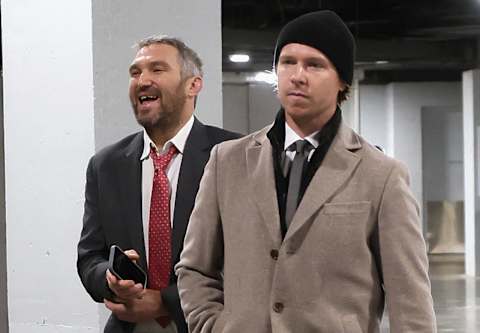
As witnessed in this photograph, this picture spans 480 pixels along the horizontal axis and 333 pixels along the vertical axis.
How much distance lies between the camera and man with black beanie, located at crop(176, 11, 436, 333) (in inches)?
81.3

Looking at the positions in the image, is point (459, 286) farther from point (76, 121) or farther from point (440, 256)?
point (76, 121)

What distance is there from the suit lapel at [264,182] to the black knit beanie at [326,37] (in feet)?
0.74

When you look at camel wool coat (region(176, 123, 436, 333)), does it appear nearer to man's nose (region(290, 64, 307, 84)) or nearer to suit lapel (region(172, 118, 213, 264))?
man's nose (region(290, 64, 307, 84))

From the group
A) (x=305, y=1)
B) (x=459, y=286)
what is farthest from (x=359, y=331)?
(x=459, y=286)

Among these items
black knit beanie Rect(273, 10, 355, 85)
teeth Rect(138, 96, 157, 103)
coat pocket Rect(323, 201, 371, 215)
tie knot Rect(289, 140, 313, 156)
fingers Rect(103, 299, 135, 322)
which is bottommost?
fingers Rect(103, 299, 135, 322)

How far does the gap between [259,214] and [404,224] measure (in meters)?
0.32

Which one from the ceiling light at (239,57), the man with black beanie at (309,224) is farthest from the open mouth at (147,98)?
the ceiling light at (239,57)

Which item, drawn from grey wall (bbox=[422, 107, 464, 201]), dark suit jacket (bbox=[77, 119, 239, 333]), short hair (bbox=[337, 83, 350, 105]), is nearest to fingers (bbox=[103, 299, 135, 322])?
dark suit jacket (bbox=[77, 119, 239, 333])

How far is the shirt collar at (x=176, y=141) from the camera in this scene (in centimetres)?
262

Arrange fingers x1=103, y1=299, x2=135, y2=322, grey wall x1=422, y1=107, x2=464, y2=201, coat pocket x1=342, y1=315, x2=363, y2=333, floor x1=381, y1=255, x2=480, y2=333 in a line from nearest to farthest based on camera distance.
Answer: coat pocket x1=342, y1=315, x2=363, y2=333 → fingers x1=103, y1=299, x2=135, y2=322 → floor x1=381, y1=255, x2=480, y2=333 → grey wall x1=422, y1=107, x2=464, y2=201

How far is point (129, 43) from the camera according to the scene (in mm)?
3389

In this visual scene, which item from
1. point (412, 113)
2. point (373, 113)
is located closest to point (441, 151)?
point (412, 113)

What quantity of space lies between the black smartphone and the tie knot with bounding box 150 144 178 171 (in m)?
0.29

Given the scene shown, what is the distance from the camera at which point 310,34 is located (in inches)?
83.9
